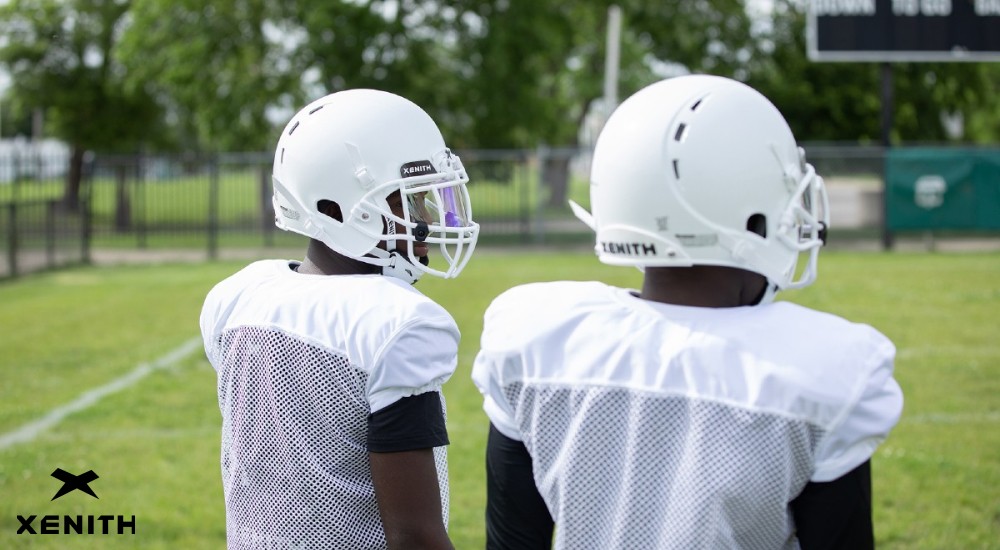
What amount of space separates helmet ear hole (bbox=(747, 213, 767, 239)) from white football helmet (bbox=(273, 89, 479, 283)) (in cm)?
74

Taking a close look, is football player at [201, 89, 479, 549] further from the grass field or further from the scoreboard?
the scoreboard

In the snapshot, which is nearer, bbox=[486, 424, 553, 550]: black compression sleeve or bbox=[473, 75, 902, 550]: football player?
bbox=[473, 75, 902, 550]: football player

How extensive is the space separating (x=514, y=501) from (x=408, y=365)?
30cm

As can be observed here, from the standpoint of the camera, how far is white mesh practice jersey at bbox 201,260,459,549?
1985 mm

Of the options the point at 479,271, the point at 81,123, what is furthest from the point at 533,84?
the point at 81,123

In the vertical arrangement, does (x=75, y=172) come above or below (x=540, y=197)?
above

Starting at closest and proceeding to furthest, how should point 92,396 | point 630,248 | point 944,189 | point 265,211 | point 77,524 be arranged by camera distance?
point 630,248
point 77,524
point 92,396
point 944,189
point 265,211

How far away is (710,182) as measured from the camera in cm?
174

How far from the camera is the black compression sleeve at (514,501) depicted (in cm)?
187

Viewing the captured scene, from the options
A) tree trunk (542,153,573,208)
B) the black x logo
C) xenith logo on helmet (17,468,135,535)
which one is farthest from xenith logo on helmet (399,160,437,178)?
tree trunk (542,153,573,208)

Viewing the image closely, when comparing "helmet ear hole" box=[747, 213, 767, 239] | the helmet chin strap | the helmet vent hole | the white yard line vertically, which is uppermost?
the helmet vent hole

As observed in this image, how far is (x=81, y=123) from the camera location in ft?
91.1

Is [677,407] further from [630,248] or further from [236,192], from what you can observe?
[236,192]

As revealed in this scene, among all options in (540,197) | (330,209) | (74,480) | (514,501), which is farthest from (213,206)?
(514,501)
